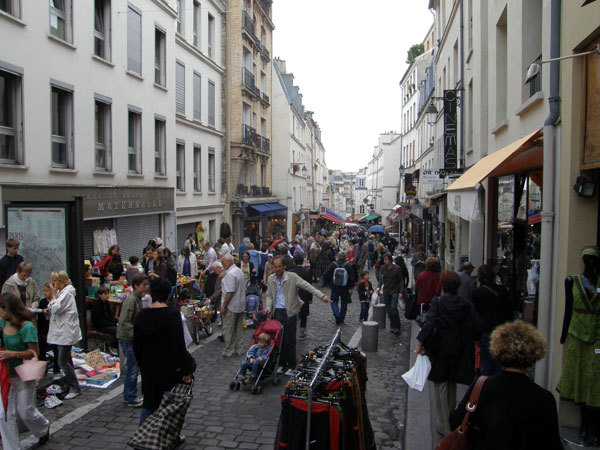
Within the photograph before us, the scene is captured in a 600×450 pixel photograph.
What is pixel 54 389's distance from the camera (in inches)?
276

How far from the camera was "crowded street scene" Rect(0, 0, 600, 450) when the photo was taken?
16.4ft

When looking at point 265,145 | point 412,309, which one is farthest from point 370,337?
point 265,145

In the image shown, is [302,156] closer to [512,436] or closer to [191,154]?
→ [191,154]

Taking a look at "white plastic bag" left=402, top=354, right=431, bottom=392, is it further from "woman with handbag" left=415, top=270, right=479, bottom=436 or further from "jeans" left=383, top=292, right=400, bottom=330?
"jeans" left=383, top=292, right=400, bottom=330

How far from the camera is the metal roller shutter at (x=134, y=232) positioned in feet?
50.0

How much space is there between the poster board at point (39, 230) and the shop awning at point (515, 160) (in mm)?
7463

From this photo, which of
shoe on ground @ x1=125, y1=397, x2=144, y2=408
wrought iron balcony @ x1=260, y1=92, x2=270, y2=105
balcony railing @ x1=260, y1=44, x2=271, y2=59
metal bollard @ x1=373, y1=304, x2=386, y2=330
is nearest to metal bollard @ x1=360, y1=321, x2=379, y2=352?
metal bollard @ x1=373, y1=304, x2=386, y2=330

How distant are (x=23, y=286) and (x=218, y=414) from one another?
379cm

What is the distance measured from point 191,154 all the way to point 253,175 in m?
9.85

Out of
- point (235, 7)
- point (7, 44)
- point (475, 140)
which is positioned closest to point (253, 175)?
point (235, 7)

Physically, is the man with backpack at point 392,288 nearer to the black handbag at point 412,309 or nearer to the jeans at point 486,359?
the black handbag at point 412,309

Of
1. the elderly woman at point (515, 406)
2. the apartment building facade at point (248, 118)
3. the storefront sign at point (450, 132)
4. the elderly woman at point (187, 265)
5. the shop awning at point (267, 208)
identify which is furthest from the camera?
the shop awning at point (267, 208)

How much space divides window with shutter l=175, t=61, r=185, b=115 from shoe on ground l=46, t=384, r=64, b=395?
15.1 meters

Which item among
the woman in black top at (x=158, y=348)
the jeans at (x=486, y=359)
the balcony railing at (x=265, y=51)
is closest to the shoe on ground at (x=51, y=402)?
the woman in black top at (x=158, y=348)
